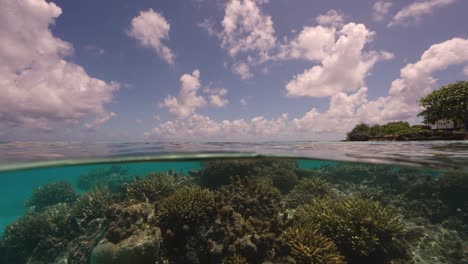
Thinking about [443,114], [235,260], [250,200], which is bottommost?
[235,260]

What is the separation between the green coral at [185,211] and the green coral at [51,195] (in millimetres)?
13816

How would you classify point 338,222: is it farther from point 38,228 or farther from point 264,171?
point 38,228

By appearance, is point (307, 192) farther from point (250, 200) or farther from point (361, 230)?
point (250, 200)

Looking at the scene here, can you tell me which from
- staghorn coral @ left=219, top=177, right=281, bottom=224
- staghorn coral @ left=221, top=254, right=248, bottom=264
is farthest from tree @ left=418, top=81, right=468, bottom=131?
staghorn coral @ left=221, top=254, right=248, bottom=264

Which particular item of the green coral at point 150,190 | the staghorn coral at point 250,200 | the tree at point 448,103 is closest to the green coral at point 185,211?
the staghorn coral at point 250,200

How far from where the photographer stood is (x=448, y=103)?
18.7 meters

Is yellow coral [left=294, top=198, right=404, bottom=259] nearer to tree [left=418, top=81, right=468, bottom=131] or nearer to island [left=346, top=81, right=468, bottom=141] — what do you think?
island [left=346, top=81, right=468, bottom=141]

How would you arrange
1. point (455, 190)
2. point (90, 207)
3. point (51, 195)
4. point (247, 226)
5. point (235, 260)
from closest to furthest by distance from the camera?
point (235, 260), point (247, 226), point (90, 207), point (455, 190), point (51, 195)

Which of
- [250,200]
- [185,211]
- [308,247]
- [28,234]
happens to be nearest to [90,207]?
[28,234]

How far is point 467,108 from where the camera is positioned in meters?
17.8

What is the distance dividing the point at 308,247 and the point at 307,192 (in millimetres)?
5675

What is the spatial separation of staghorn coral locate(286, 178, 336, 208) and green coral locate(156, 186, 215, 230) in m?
5.39

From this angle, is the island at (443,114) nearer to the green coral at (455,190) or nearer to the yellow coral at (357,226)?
the green coral at (455,190)

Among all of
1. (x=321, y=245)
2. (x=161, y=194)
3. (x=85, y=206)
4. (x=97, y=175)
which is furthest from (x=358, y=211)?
(x=97, y=175)
